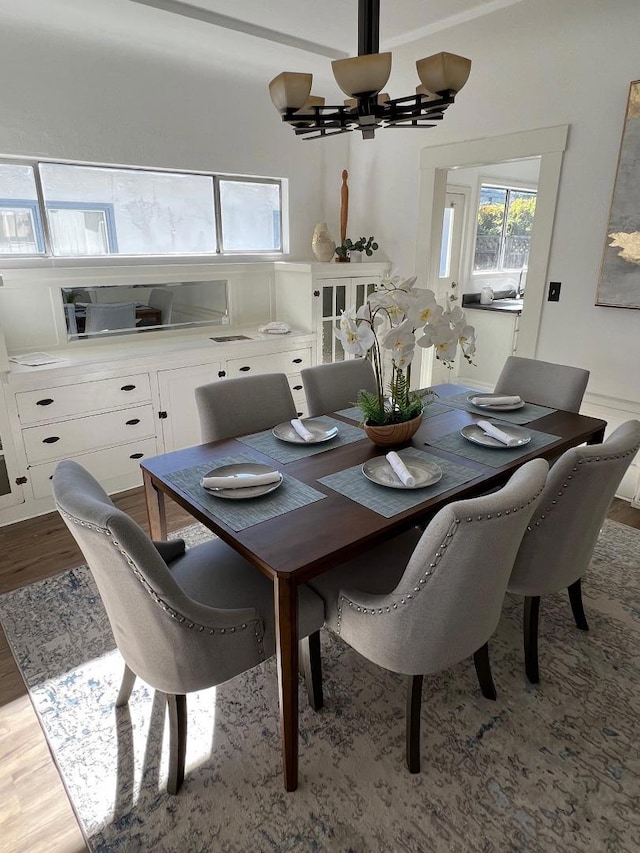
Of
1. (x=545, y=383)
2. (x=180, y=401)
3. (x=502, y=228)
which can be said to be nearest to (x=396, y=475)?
(x=545, y=383)

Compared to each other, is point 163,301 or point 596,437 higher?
point 163,301

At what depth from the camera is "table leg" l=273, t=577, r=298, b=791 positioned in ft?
4.35

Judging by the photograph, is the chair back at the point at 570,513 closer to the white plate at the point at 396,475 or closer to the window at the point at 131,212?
the white plate at the point at 396,475

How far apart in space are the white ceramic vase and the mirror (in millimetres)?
800

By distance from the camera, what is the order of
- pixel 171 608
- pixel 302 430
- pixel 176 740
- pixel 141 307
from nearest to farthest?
pixel 171 608, pixel 176 740, pixel 302 430, pixel 141 307

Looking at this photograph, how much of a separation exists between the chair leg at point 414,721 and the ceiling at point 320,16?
120 inches

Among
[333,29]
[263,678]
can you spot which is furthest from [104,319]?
[263,678]

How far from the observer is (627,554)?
266cm

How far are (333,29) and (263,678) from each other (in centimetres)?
332

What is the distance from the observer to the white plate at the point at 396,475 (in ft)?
5.63

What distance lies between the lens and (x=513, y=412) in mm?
2447

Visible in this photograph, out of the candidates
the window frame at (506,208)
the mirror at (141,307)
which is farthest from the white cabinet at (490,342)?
the mirror at (141,307)

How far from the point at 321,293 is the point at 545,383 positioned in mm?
1929

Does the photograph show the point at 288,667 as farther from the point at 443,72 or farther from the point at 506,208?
the point at 506,208
